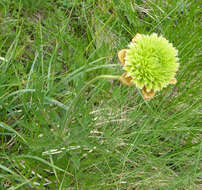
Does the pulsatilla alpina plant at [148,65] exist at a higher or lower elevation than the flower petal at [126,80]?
higher

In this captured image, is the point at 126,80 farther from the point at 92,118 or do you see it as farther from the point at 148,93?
the point at 92,118

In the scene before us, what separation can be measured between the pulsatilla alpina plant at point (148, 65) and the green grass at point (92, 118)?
280mm

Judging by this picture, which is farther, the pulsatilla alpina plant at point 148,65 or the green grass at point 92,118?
the green grass at point 92,118

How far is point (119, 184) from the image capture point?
1.39 m

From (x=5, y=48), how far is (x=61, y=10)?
54 cm

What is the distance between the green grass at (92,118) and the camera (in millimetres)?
1259

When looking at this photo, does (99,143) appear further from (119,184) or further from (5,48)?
(5,48)

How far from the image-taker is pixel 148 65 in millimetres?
880

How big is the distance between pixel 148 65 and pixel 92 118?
0.60 meters

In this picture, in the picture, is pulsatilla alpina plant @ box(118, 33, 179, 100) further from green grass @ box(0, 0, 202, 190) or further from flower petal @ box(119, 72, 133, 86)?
green grass @ box(0, 0, 202, 190)

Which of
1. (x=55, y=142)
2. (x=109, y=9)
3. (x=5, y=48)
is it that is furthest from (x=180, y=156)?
(x=5, y=48)

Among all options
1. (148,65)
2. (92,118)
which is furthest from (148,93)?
(92,118)

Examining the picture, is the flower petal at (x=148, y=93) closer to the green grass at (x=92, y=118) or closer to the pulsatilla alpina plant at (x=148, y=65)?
the pulsatilla alpina plant at (x=148, y=65)

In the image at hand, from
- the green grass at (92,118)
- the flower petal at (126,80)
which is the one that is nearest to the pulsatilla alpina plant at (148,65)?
the flower petal at (126,80)
